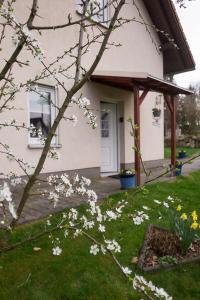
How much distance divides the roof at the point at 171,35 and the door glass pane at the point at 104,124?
156 inches

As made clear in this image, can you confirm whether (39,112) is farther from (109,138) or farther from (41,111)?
(109,138)

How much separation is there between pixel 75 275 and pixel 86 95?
607 cm

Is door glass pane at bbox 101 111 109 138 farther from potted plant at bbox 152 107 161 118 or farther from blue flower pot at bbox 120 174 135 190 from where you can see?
blue flower pot at bbox 120 174 135 190

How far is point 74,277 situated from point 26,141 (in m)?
4.29

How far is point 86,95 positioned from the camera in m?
8.85

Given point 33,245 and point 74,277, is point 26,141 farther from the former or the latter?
point 74,277

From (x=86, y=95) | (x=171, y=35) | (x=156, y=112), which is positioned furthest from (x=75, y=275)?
(x=171, y=35)

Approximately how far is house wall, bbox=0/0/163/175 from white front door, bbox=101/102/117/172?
23 cm

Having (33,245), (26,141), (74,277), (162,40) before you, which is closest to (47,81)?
(26,141)

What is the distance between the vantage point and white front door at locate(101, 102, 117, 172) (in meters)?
10.3

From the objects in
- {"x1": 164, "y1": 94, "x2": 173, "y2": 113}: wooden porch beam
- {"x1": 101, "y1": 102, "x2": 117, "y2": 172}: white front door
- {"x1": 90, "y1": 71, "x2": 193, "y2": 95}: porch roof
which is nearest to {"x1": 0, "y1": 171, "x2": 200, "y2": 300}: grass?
{"x1": 90, "y1": 71, "x2": 193, "y2": 95}: porch roof

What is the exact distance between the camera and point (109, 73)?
8.41 m

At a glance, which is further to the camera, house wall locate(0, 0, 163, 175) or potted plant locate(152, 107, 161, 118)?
potted plant locate(152, 107, 161, 118)

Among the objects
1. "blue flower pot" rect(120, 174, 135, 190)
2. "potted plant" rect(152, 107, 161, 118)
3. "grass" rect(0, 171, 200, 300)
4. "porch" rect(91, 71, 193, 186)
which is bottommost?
"grass" rect(0, 171, 200, 300)
